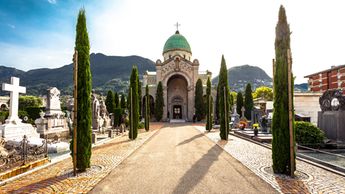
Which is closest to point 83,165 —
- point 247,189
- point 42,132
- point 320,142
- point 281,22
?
point 247,189

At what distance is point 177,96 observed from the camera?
46219mm

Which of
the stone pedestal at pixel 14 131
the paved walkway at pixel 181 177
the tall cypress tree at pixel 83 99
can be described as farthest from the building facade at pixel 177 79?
the tall cypress tree at pixel 83 99

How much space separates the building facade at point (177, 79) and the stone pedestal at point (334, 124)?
3036cm

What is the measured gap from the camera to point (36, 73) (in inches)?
6294

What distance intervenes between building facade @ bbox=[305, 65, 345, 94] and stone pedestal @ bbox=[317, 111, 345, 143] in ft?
117

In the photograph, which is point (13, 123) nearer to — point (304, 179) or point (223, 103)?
point (223, 103)

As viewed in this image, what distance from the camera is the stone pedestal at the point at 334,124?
38.5 feet

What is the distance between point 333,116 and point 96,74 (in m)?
164

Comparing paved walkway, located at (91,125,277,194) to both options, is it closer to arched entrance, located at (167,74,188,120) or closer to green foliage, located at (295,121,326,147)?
green foliage, located at (295,121,326,147)

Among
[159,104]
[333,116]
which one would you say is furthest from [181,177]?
[159,104]

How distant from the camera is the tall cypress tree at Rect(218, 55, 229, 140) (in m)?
15.4

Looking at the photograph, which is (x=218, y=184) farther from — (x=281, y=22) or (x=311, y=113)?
(x=311, y=113)

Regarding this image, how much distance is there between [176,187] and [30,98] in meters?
63.3

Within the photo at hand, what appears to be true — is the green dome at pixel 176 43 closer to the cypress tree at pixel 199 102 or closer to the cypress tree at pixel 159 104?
the cypress tree at pixel 199 102
